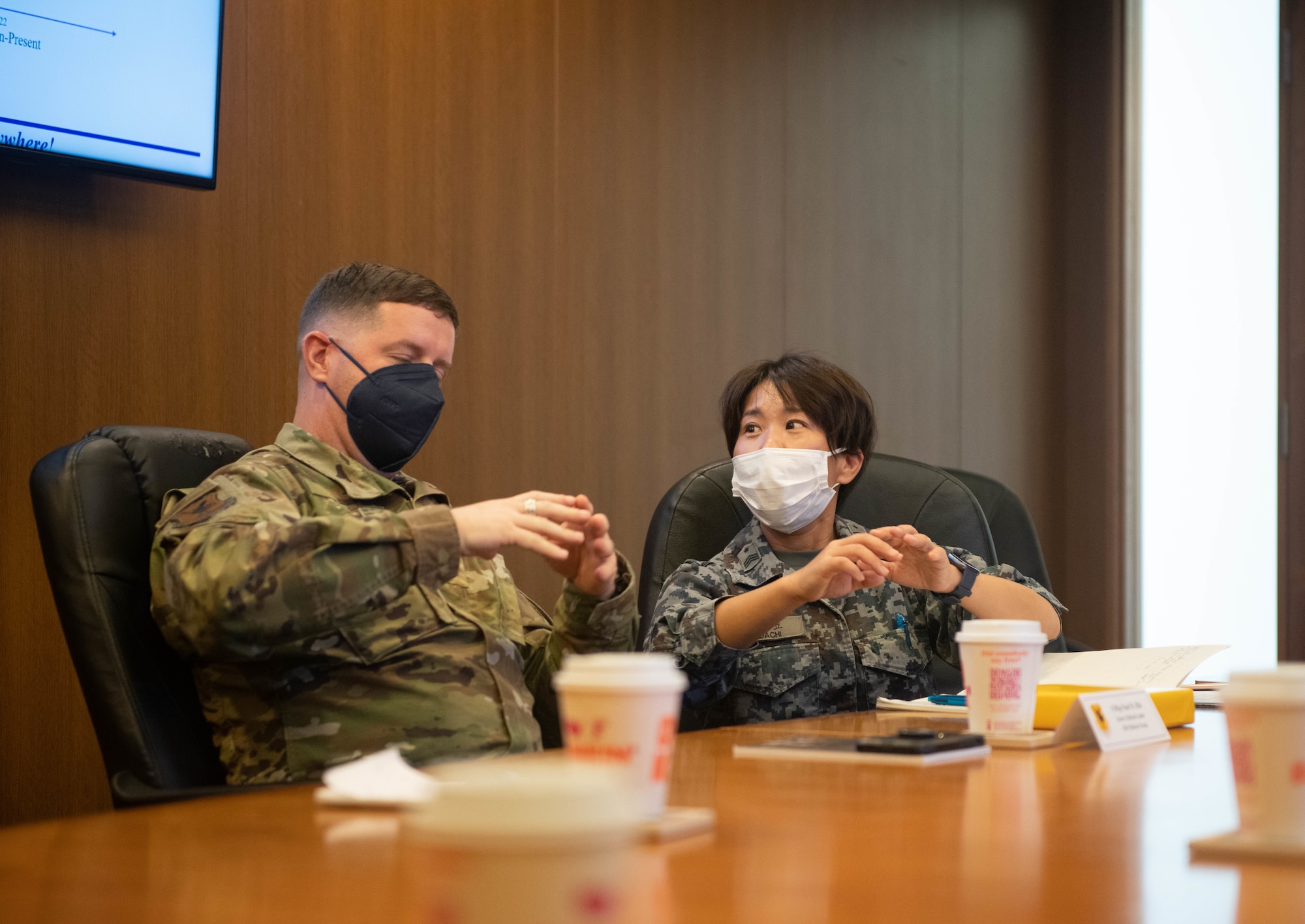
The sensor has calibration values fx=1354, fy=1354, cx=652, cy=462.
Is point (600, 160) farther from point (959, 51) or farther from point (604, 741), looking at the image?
point (604, 741)

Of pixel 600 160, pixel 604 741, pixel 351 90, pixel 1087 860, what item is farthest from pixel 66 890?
pixel 600 160

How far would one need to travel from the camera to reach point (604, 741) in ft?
2.79

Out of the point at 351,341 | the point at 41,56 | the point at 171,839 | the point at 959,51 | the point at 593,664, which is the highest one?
the point at 959,51

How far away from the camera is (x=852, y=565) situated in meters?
1.91

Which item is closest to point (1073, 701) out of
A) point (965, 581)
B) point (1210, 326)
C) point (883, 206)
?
Answer: point (965, 581)

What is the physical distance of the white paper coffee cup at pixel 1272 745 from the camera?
0.84 meters

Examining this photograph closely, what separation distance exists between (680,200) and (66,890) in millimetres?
3206

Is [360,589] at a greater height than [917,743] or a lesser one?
greater

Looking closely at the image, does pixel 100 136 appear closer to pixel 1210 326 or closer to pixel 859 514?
pixel 859 514

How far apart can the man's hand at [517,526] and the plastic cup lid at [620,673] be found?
2.54ft

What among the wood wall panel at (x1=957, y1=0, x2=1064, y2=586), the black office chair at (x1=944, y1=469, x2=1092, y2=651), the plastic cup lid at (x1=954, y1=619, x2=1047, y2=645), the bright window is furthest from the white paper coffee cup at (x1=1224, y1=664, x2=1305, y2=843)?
the bright window

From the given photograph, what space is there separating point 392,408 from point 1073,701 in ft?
3.69

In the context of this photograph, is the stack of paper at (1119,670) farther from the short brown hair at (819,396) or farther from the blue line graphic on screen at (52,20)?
the blue line graphic on screen at (52,20)

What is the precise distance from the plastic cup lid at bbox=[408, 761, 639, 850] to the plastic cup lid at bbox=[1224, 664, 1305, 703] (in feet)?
1.73
